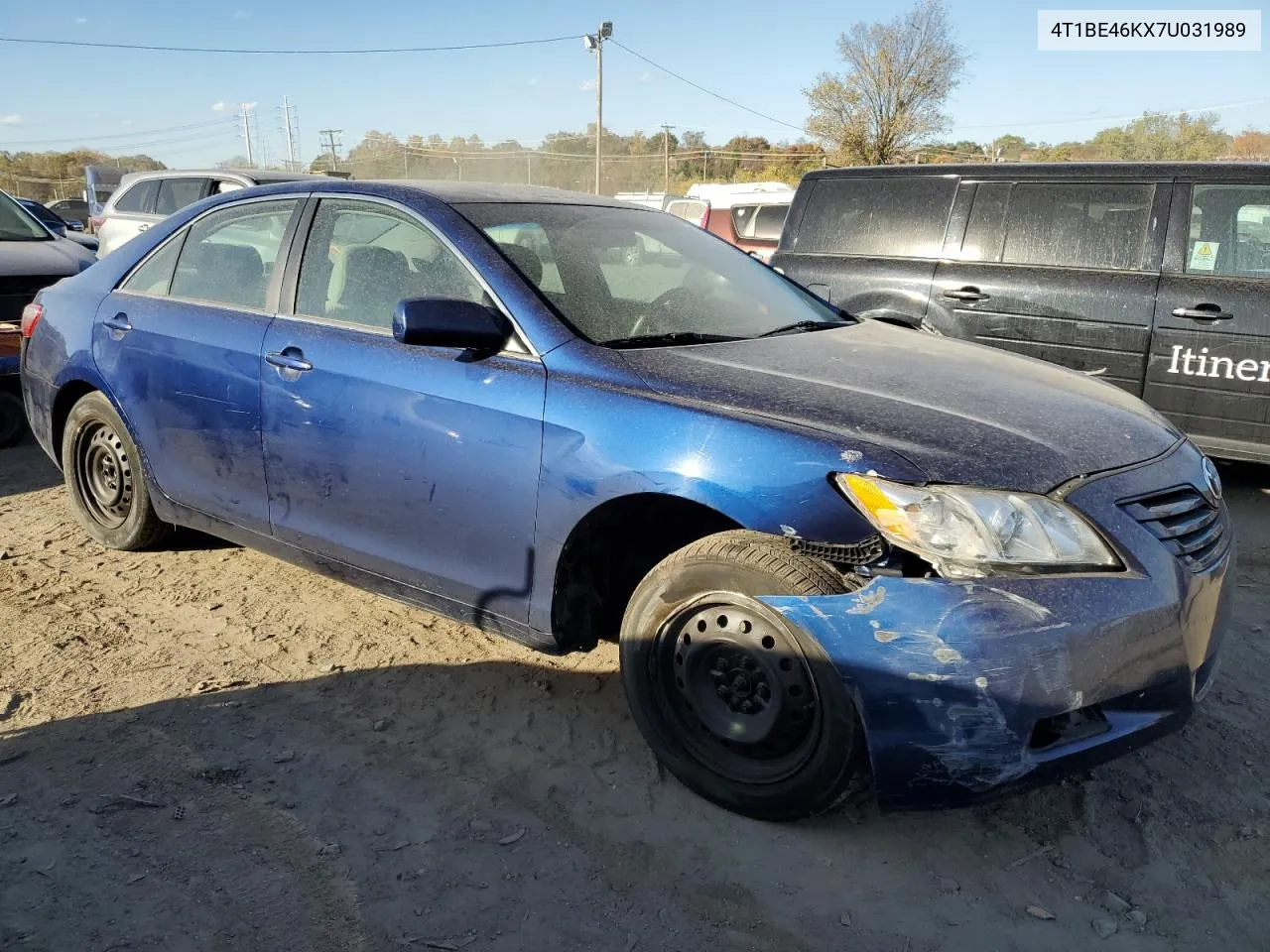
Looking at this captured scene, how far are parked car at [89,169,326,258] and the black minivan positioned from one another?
6.59 m

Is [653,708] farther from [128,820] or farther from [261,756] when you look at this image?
[128,820]

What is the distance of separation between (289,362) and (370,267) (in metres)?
0.44

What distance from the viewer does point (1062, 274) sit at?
5688 mm

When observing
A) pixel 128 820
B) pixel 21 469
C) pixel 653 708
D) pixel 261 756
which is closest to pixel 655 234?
pixel 653 708

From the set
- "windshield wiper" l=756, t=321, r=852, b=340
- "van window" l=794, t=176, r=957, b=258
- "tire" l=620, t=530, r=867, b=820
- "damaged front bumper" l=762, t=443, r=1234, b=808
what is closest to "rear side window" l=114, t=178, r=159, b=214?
"van window" l=794, t=176, r=957, b=258

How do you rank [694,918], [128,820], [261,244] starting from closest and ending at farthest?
[694,918]
[128,820]
[261,244]

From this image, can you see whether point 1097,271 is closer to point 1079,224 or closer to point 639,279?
point 1079,224

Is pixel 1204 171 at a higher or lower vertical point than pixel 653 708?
higher

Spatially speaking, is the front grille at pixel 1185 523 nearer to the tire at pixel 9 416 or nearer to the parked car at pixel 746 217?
the tire at pixel 9 416

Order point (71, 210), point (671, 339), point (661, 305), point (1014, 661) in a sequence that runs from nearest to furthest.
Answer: point (1014, 661) < point (671, 339) < point (661, 305) < point (71, 210)

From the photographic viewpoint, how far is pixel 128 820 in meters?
2.58

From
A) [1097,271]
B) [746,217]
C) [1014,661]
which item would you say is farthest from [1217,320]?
[746,217]

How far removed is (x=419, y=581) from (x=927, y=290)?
4152 mm

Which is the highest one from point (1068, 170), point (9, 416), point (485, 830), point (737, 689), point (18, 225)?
point (1068, 170)
